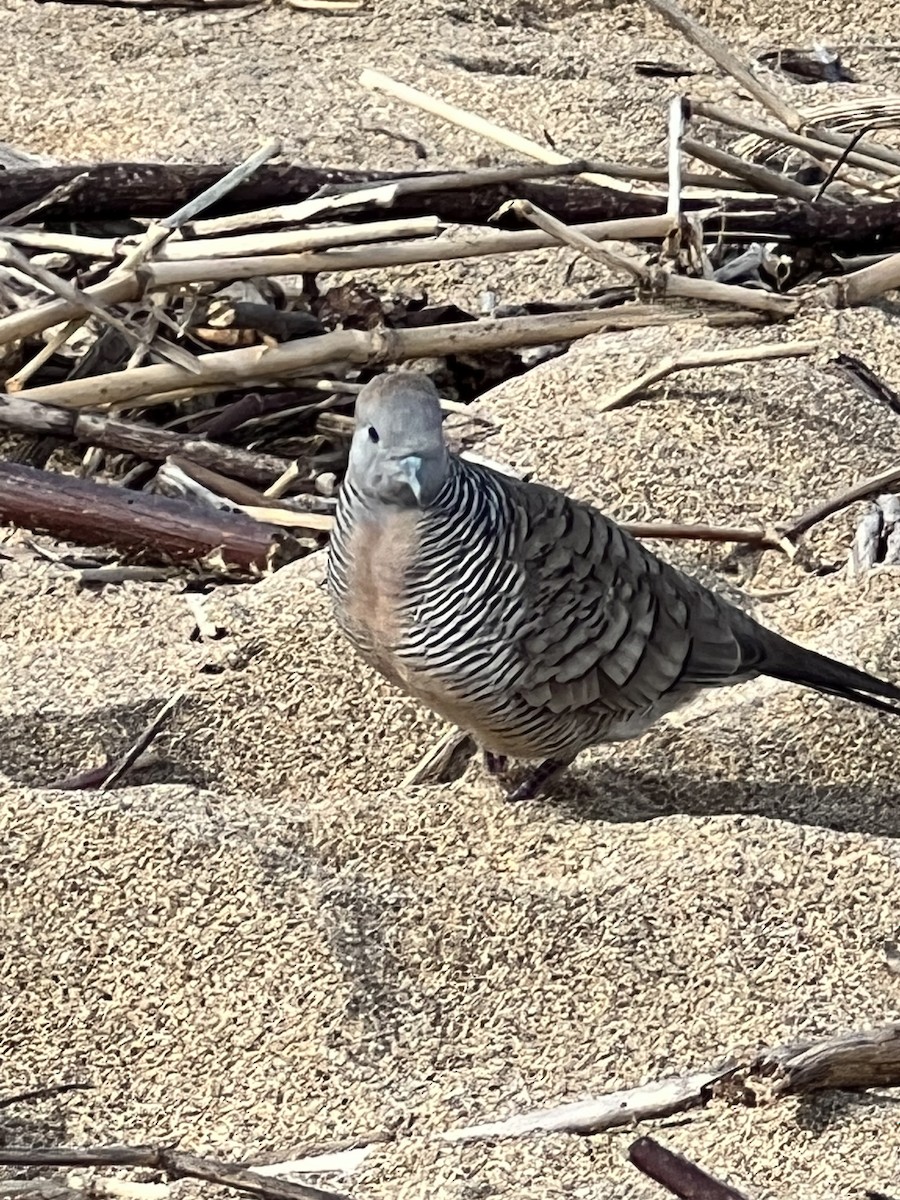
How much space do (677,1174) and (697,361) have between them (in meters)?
2.28

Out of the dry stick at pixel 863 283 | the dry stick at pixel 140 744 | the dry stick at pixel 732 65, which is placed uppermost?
the dry stick at pixel 732 65

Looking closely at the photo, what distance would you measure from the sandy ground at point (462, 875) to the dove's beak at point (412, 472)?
1.72ft

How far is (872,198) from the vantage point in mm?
5176

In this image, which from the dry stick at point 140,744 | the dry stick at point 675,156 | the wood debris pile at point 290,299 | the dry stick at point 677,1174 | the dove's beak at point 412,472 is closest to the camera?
the dry stick at point 677,1174

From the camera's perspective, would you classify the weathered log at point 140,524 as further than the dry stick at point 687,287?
No

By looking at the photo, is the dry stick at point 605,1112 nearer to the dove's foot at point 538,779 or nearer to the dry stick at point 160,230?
the dove's foot at point 538,779

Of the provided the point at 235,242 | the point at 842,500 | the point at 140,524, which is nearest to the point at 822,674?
the point at 842,500

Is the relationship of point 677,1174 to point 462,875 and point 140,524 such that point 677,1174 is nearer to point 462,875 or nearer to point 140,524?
point 462,875

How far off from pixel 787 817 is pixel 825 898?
45cm

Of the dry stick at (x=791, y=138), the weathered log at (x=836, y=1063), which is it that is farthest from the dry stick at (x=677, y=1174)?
the dry stick at (x=791, y=138)

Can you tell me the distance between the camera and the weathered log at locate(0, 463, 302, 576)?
382 cm

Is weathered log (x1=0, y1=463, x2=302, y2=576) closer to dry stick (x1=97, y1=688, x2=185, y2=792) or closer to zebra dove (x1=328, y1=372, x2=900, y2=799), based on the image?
dry stick (x1=97, y1=688, x2=185, y2=792)

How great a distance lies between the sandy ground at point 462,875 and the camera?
251 centimetres

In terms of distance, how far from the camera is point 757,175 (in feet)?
15.4
